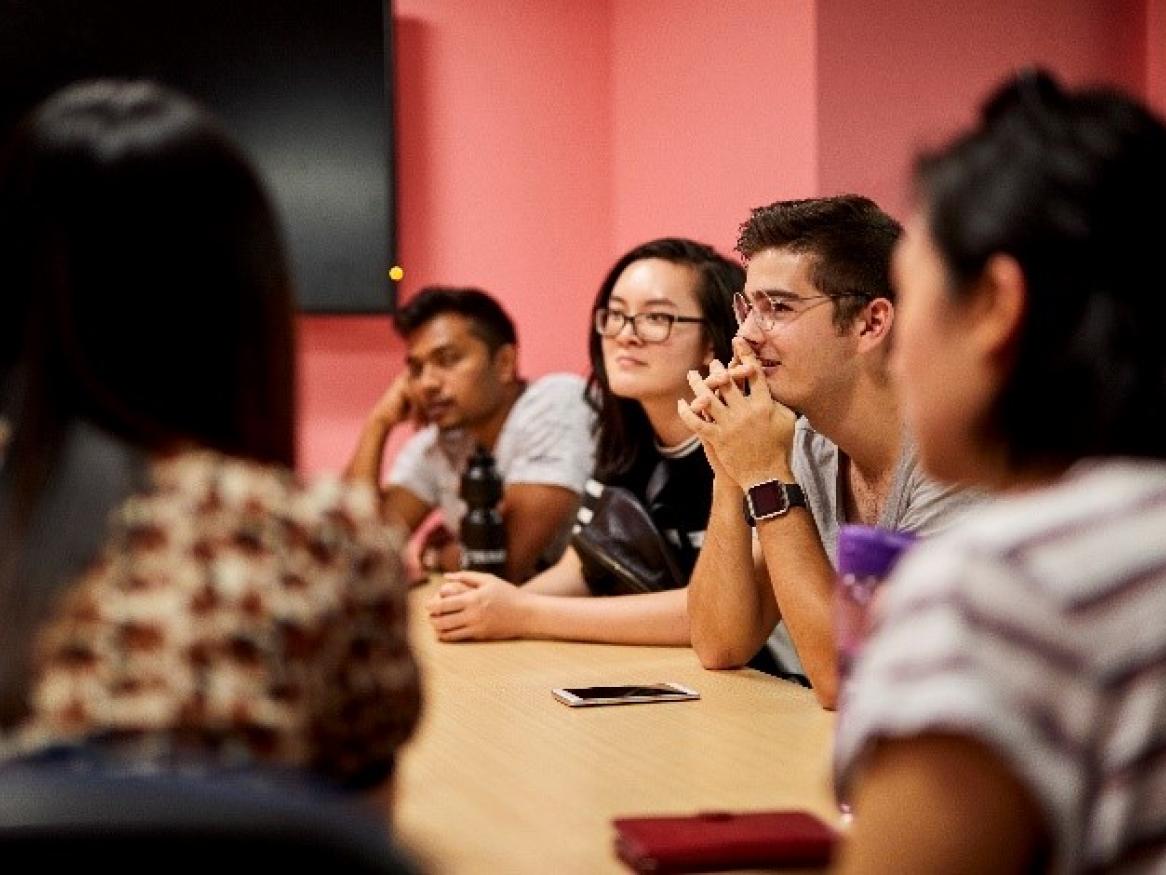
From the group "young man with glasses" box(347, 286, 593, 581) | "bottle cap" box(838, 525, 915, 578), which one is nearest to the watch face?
"bottle cap" box(838, 525, 915, 578)

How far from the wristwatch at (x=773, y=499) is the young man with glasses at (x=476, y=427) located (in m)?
1.16

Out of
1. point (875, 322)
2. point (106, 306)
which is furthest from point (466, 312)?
point (106, 306)

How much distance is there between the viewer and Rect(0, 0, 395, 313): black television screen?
4.07 m

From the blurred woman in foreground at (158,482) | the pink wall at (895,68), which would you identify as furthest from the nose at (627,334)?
the blurred woman in foreground at (158,482)

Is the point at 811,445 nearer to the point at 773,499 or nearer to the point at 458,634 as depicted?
the point at 773,499

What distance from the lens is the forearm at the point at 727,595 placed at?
7.50 feet

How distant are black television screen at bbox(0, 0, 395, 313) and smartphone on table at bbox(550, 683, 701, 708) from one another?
2.33 meters

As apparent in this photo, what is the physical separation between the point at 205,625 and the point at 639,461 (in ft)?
6.57

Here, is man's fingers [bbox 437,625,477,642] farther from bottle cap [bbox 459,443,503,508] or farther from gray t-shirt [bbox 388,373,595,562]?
gray t-shirt [bbox 388,373,595,562]

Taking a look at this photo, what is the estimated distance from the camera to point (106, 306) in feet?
3.43

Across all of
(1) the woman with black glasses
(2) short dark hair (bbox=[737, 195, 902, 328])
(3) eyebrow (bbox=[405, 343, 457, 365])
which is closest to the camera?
(2) short dark hair (bbox=[737, 195, 902, 328])

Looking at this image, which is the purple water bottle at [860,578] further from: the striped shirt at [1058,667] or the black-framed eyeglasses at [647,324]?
Answer: the black-framed eyeglasses at [647,324]

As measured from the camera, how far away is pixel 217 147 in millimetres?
A: 1083

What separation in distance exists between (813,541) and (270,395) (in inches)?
48.2
